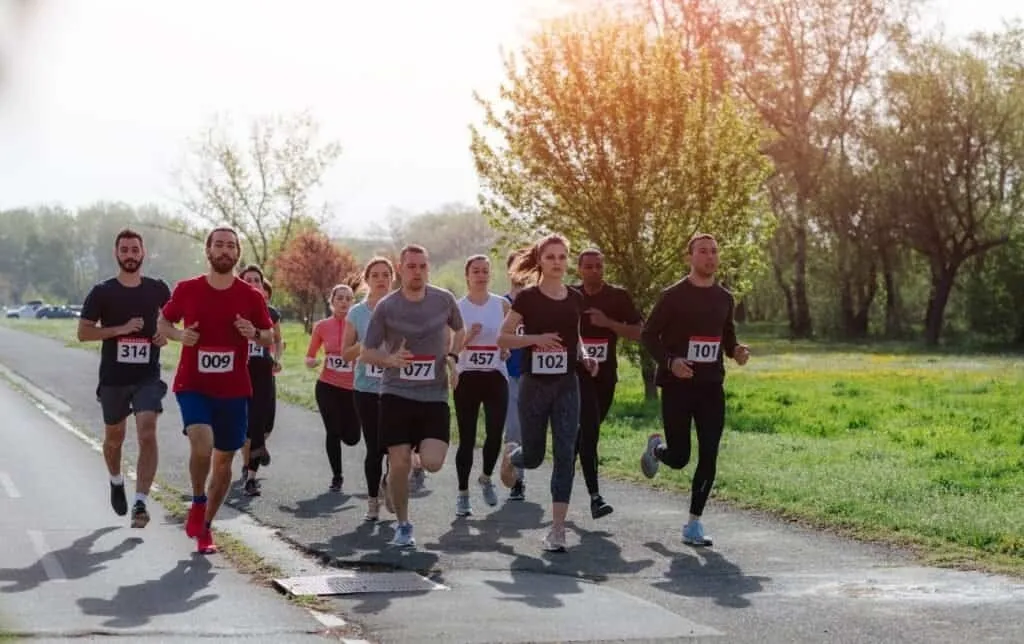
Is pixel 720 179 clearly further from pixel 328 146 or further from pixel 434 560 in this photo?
pixel 328 146

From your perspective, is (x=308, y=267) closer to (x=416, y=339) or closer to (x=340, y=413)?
(x=340, y=413)

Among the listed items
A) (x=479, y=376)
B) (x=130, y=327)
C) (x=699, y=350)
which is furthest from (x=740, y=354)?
(x=130, y=327)

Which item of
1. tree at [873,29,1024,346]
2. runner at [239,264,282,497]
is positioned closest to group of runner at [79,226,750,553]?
runner at [239,264,282,497]

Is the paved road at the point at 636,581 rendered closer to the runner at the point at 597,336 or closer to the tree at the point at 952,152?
the runner at the point at 597,336

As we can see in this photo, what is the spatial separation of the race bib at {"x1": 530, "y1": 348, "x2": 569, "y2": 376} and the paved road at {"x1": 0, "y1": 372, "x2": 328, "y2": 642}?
7.54 feet

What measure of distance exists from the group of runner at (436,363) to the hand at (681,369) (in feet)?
0.05

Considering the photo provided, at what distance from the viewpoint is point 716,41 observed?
4781 cm

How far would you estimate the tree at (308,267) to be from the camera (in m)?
68.6

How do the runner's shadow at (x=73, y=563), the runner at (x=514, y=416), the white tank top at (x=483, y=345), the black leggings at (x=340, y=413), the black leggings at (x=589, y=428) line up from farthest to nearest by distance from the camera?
the black leggings at (x=340, y=413)
the runner at (x=514, y=416)
the white tank top at (x=483, y=345)
the black leggings at (x=589, y=428)
the runner's shadow at (x=73, y=563)

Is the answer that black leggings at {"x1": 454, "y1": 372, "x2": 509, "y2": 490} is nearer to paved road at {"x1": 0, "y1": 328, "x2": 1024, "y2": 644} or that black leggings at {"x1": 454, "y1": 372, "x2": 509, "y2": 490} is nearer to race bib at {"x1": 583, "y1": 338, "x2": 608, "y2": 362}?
paved road at {"x1": 0, "y1": 328, "x2": 1024, "y2": 644}

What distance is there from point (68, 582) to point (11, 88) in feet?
24.2

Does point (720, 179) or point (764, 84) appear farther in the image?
point (764, 84)

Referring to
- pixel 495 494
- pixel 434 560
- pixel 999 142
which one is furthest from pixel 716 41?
pixel 434 560

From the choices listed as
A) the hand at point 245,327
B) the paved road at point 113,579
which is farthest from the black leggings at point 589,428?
the paved road at point 113,579
